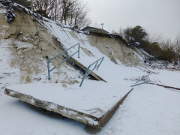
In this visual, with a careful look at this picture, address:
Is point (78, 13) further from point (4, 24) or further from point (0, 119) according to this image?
point (0, 119)

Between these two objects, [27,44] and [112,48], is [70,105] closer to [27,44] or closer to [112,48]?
[27,44]

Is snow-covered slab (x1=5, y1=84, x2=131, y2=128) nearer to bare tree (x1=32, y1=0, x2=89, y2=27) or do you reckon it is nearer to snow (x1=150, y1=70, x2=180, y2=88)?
snow (x1=150, y1=70, x2=180, y2=88)

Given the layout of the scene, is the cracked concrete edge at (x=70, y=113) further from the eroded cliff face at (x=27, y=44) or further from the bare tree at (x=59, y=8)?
the bare tree at (x=59, y=8)

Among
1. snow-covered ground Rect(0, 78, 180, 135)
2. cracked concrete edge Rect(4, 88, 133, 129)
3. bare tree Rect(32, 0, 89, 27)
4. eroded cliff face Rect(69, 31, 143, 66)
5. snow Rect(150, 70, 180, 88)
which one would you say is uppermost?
bare tree Rect(32, 0, 89, 27)

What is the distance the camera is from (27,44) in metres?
5.86

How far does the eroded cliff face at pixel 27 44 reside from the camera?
5.03 m

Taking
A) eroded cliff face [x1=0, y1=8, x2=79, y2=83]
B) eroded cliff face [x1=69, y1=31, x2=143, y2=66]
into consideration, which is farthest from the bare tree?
eroded cliff face [x1=0, y1=8, x2=79, y2=83]

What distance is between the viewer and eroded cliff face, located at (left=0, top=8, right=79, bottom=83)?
503cm

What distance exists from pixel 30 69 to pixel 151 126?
12.2ft

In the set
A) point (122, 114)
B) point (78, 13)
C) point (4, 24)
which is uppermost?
point (78, 13)

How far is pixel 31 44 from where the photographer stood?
5.98m

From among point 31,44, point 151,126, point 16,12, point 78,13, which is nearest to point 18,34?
point 31,44

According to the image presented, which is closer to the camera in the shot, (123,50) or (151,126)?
(151,126)

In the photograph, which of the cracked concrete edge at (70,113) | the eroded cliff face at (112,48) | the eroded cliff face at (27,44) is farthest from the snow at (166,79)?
the cracked concrete edge at (70,113)
